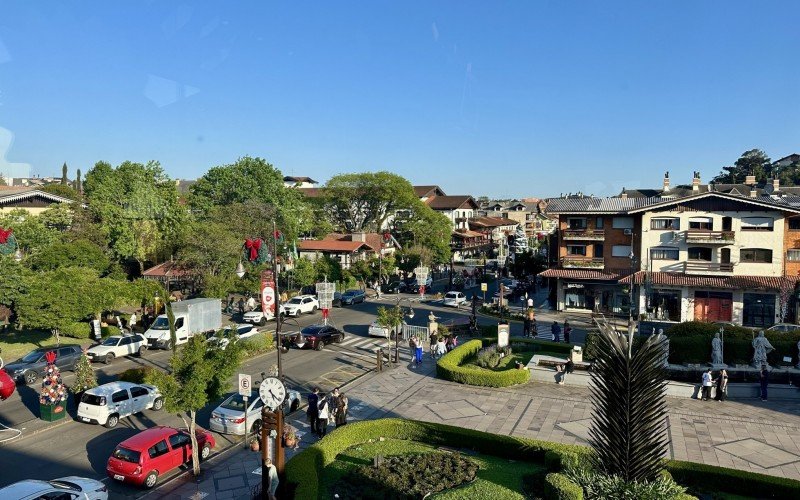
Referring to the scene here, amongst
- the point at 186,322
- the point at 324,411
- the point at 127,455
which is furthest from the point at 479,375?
the point at 186,322

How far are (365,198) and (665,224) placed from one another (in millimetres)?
40188

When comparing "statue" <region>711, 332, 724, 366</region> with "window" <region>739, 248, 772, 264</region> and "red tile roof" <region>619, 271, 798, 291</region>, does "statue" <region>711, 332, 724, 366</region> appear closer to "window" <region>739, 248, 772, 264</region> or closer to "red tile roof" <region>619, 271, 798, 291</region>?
"red tile roof" <region>619, 271, 798, 291</region>

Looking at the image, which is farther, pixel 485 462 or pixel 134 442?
pixel 485 462

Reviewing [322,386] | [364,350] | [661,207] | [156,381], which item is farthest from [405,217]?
[156,381]

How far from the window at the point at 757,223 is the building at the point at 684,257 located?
0.22 ft

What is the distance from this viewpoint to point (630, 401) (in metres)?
10.4

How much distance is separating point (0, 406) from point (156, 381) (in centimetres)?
1268

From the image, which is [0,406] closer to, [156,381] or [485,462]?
[156,381]

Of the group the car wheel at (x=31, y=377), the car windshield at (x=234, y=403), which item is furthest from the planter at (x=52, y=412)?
the car windshield at (x=234, y=403)

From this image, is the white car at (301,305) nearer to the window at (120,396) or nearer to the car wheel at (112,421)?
the window at (120,396)

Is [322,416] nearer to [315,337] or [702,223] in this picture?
[315,337]

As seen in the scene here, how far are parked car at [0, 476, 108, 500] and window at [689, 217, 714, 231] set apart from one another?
44.7 metres

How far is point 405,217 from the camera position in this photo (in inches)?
3118

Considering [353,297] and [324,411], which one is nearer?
[324,411]
